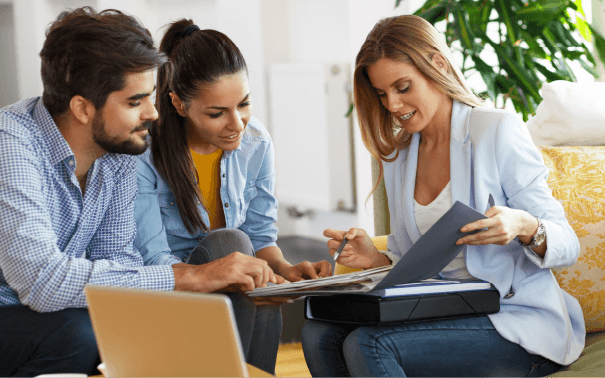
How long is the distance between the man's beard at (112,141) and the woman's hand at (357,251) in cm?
45

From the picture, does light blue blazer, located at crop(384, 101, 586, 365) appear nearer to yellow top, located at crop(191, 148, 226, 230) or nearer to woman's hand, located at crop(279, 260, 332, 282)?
woman's hand, located at crop(279, 260, 332, 282)

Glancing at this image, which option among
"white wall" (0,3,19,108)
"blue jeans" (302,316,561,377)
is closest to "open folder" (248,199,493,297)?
"blue jeans" (302,316,561,377)

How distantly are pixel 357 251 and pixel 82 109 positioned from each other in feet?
2.15

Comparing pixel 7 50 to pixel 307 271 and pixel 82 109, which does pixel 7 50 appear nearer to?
pixel 82 109

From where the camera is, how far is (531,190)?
1116 millimetres

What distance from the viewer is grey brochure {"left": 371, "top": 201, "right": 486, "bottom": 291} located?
890 millimetres

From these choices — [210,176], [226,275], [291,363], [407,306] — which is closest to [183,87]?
[210,176]

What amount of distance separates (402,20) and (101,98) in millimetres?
643

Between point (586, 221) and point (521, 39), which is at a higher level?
point (521, 39)

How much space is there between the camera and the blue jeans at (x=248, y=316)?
1.26 meters

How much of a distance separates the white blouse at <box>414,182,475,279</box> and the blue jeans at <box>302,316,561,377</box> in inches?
4.9

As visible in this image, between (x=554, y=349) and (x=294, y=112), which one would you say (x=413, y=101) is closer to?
(x=554, y=349)

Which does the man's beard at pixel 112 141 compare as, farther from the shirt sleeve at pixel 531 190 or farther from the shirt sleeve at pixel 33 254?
the shirt sleeve at pixel 531 190

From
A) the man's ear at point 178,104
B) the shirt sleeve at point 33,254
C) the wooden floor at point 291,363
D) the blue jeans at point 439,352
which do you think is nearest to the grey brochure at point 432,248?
the blue jeans at point 439,352
